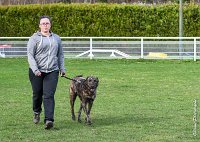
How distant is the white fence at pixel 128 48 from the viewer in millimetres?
31078

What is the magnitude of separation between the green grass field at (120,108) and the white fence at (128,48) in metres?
5.48

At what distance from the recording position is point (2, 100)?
1528 centimetres

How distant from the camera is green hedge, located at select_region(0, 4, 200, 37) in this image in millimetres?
37062

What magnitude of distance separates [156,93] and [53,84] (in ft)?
21.3

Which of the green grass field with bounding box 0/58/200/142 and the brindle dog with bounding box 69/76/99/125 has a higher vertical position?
the brindle dog with bounding box 69/76/99/125

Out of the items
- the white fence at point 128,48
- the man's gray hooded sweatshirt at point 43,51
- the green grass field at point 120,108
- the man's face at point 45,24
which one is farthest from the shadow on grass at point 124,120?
the white fence at point 128,48

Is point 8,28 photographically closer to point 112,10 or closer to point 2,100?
point 112,10

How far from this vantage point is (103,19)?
3756 cm

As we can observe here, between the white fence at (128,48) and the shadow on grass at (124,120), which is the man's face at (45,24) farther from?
the white fence at (128,48)

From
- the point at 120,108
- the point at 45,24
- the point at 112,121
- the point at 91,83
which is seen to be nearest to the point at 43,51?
the point at 45,24

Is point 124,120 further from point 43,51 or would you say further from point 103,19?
point 103,19

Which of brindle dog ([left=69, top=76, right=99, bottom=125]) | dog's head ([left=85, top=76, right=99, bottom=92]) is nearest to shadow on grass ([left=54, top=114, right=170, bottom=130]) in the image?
brindle dog ([left=69, top=76, right=99, bottom=125])

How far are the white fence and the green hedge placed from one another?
456cm

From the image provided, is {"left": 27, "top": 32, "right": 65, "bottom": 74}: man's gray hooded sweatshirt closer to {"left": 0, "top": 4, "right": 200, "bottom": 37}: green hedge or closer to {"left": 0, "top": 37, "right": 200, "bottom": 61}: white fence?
{"left": 0, "top": 37, "right": 200, "bottom": 61}: white fence
